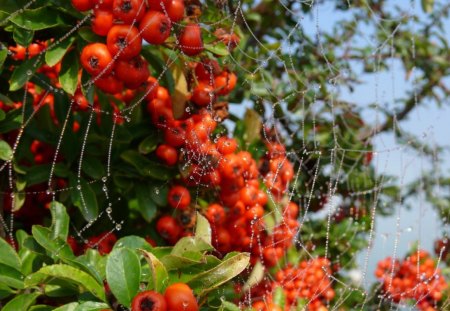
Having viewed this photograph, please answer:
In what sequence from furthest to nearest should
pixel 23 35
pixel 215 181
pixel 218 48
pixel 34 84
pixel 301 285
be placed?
pixel 301 285 < pixel 34 84 < pixel 215 181 < pixel 218 48 < pixel 23 35

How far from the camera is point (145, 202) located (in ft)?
6.43

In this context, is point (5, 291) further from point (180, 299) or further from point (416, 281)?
point (416, 281)

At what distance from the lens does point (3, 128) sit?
1.81 m

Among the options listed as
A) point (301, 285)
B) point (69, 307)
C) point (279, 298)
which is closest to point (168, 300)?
point (69, 307)

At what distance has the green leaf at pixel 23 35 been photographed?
1641mm

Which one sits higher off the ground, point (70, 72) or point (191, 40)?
point (191, 40)

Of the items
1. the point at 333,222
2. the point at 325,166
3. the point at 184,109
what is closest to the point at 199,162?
the point at 184,109

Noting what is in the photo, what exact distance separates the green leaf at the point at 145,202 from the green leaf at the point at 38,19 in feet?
1.66

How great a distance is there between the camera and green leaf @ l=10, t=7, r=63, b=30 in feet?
5.34

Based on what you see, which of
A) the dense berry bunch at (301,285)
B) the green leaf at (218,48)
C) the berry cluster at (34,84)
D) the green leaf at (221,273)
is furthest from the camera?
the dense berry bunch at (301,285)

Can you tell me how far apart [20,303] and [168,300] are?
1.19 feet

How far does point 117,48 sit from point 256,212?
0.65 m

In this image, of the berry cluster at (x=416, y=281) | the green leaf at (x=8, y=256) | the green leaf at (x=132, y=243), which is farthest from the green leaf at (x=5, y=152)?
the berry cluster at (x=416, y=281)

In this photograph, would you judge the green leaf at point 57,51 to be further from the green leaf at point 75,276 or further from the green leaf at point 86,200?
the green leaf at point 75,276
